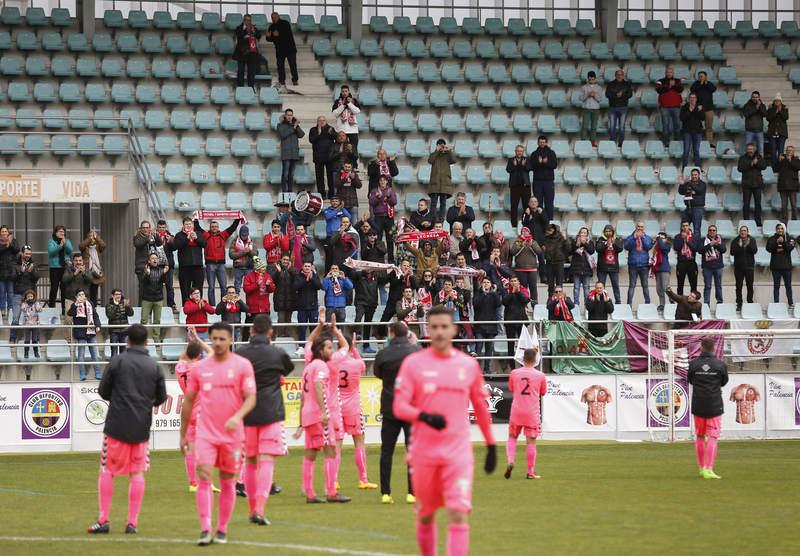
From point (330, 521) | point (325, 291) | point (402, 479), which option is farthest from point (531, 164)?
point (330, 521)

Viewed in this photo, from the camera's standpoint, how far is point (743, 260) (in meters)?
29.8

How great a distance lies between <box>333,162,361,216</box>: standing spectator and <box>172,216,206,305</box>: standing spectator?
3.92 meters

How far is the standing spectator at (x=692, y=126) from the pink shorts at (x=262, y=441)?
77.8 ft

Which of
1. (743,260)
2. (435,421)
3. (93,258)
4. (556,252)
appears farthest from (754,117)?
(435,421)

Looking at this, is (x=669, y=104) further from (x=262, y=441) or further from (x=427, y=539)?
(x=427, y=539)

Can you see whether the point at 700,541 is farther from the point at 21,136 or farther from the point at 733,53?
the point at 733,53

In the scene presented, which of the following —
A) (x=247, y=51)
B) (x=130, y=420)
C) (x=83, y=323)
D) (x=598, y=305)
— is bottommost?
(x=130, y=420)

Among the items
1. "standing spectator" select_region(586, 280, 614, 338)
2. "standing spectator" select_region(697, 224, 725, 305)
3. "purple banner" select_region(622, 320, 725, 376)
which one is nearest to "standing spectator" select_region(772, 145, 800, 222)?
"standing spectator" select_region(697, 224, 725, 305)

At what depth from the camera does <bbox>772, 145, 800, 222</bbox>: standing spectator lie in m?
32.6

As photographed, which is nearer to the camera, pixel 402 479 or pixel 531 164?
pixel 402 479

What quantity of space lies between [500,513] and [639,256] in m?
15.8

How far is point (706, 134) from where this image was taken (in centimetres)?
3606

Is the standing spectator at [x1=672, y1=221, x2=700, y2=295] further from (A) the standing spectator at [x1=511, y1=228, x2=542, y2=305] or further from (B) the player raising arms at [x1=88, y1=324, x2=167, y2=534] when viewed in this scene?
(B) the player raising arms at [x1=88, y1=324, x2=167, y2=534]

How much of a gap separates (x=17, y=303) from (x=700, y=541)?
17.9m
